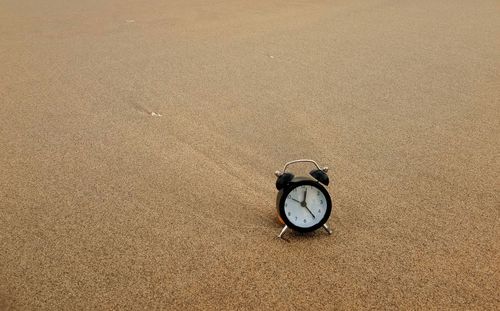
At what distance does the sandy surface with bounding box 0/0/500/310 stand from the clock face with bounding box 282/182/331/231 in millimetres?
96

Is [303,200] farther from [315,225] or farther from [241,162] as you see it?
[241,162]

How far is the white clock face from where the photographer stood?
2.04 metres

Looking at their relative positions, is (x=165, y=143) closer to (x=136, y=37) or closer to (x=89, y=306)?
(x=89, y=306)

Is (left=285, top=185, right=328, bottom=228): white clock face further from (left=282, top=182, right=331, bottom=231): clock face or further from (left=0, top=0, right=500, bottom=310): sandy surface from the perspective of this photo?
(left=0, top=0, right=500, bottom=310): sandy surface

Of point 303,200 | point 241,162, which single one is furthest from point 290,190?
point 241,162

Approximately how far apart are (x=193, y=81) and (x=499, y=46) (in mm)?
2788

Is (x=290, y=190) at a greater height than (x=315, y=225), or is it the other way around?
(x=290, y=190)

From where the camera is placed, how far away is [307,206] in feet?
6.75

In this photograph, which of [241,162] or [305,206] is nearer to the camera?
[305,206]

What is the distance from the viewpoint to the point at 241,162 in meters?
2.80

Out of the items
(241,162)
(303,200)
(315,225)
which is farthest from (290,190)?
(241,162)

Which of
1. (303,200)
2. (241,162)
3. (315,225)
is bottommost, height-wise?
(241,162)

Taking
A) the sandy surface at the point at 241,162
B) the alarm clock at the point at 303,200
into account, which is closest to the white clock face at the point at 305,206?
the alarm clock at the point at 303,200

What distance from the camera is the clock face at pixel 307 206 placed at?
2.04 m
